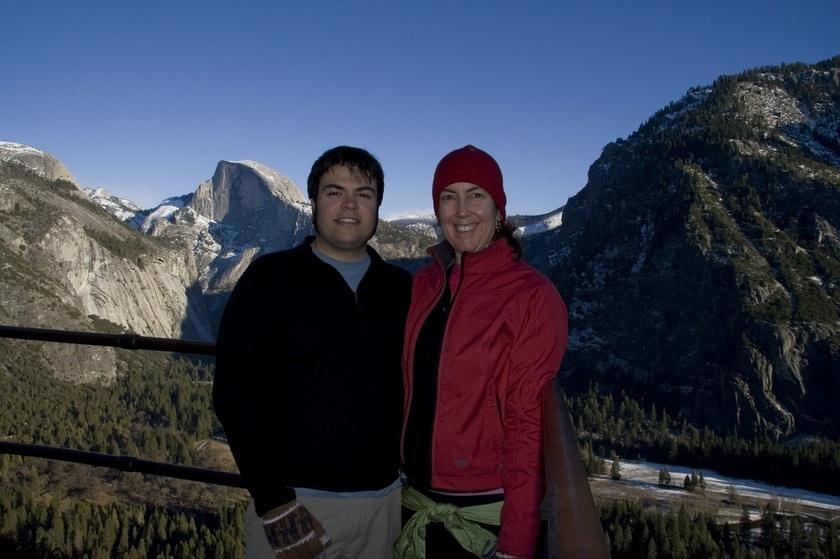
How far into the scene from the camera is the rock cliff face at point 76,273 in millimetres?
115062

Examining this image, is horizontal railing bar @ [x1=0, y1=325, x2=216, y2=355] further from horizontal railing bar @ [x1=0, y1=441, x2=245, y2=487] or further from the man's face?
the man's face

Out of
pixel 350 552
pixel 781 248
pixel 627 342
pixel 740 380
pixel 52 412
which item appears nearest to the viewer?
pixel 350 552

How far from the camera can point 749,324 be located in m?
126

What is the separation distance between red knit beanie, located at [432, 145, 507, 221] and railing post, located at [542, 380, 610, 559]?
1275 mm

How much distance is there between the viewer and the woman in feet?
8.21

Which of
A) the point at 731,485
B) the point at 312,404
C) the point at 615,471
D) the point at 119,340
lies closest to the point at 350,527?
the point at 312,404

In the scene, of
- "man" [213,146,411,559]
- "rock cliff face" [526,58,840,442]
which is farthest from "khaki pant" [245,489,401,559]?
"rock cliff face" [526,58,840,442]

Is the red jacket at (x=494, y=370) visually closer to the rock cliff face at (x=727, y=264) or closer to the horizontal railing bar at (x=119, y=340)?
the horizontal railing bar at (x=119, y=340)

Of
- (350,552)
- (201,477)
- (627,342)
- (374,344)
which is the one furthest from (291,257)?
(627,342)

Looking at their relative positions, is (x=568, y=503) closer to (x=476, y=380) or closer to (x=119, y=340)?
(x=476, y=380)

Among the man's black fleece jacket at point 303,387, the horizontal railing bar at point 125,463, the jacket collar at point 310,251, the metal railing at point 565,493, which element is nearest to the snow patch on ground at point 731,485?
the horizontal railing bar at point 125,463

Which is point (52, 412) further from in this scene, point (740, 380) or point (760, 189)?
point (760, 189)

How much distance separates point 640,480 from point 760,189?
100m

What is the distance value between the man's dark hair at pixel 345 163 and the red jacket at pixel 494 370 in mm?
811
